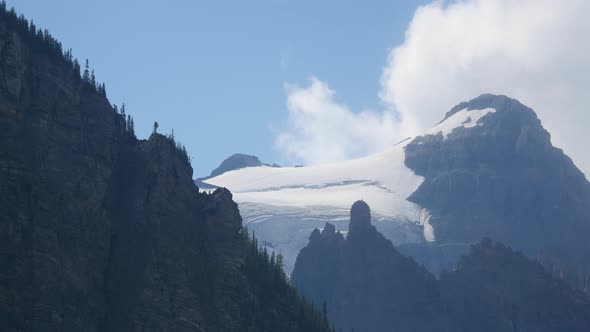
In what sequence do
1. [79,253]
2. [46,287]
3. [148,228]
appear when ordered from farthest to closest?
[148,228] < [79,253] < [46,287]

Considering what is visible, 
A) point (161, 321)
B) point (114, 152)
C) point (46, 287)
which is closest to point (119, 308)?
point (161, 321)

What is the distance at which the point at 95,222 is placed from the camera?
465ft

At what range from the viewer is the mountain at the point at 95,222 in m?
127

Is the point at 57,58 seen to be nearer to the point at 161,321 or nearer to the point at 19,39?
the point at 19,39

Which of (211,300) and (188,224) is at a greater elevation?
(188,224)

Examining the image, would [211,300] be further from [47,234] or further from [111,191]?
[47,234]

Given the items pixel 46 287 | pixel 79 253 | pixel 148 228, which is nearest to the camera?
pixel 46 287

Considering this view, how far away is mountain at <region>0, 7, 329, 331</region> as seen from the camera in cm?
12744

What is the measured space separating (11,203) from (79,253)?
11.9 metres

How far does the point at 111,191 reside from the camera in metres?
152

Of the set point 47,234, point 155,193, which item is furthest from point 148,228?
point 47,234

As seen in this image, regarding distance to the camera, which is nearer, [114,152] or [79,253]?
[79,253]

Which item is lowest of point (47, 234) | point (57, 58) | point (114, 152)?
point (47, 234)

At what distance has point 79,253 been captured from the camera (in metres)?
136
